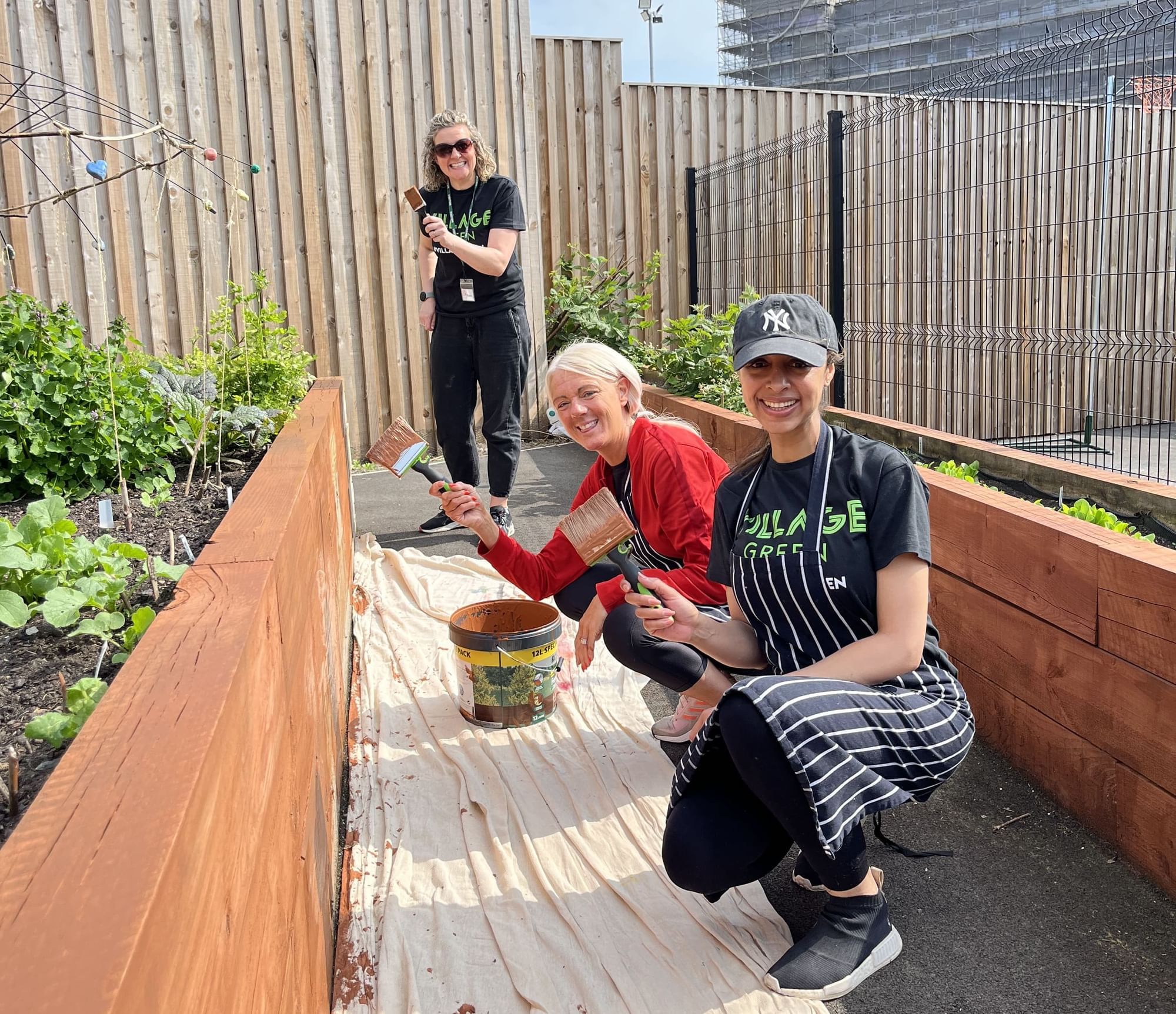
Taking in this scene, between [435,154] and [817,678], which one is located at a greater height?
[435,154]

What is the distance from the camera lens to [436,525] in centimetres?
470

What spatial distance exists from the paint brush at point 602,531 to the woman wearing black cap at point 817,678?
269 millimetres

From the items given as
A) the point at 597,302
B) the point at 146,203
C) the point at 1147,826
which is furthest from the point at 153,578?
the point at 597,302

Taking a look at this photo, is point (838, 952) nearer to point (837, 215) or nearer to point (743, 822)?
point (743, 822)

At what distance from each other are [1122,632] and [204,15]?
609 centimetres

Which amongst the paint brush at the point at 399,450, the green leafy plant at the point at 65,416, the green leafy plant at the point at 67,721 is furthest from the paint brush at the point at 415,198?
the green leafy plant at the point at 67,721

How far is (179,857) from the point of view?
78 centimetres

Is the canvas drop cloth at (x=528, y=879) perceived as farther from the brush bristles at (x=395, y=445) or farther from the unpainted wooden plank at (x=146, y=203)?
the unpainted wooden plank at (x=146, y=203)

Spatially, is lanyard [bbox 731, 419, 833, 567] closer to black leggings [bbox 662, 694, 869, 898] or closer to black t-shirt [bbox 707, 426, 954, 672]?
black t-shirt [bbox 707, 426, 954, 672]

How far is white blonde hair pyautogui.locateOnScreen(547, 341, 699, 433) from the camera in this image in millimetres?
2508

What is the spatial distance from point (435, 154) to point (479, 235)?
38 centimetres

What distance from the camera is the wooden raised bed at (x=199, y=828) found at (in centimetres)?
67

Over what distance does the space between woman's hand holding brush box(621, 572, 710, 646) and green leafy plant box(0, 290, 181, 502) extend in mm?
1855

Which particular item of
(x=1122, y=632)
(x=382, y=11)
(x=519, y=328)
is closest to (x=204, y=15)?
(x=382, y=11)
